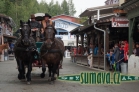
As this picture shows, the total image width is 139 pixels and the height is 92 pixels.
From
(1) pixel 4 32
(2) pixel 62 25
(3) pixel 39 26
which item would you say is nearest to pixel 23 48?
(3) pixel 39 26

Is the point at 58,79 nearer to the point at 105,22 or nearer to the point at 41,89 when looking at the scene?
the point at 41,89

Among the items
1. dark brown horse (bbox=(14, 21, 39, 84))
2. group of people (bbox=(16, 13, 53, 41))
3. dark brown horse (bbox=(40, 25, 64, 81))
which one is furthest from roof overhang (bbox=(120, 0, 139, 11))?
dark brown horse (bbox=(14, 21, 39, 84))

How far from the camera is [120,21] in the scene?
18.7 metres

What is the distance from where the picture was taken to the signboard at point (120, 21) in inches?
732

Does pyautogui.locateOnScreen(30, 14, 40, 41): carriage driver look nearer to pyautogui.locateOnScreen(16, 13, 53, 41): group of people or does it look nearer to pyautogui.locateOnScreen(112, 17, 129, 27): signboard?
pyautogui.locateOnScreen(16, 13, 53, 41): group of people

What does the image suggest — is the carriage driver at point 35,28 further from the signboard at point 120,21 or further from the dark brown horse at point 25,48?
the signboard at point 120,21

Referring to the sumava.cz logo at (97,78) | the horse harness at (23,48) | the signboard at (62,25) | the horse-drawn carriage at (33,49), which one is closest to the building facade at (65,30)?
the signboard at (62,25)

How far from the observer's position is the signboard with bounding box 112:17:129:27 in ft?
61.0

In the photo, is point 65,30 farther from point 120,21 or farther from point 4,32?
point 120,21

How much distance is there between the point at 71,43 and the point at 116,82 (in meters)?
49.1

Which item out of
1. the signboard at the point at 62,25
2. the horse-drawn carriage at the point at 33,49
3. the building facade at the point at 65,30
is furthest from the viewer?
the signboard at the point at 62,25

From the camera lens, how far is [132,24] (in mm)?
16672

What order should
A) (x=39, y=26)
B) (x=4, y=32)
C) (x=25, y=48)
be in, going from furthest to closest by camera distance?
1. (x=4, y=32)
2. (x=39, y=26)
3. (x=25, y=48)

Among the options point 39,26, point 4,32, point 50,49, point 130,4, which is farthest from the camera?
point 4,32
